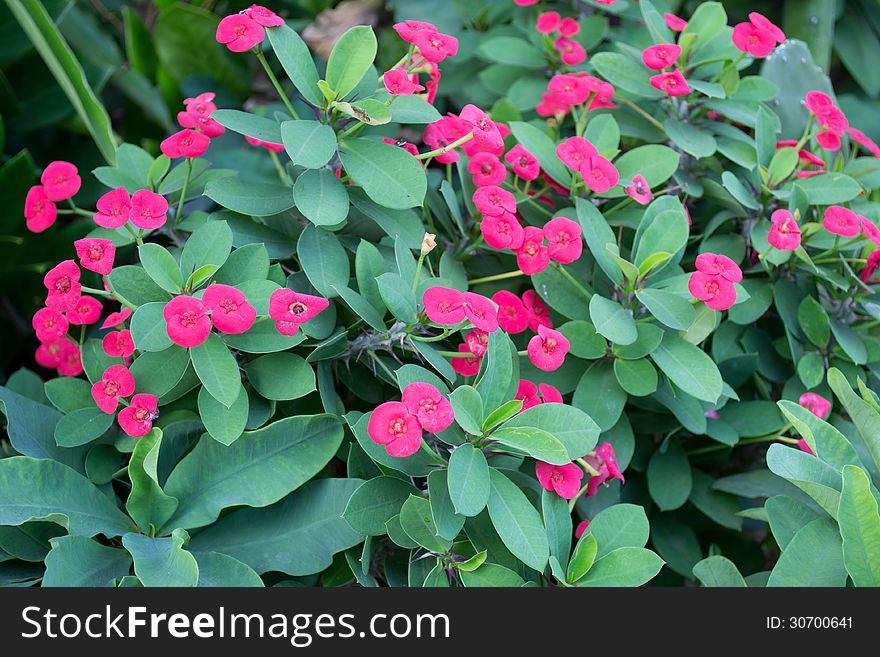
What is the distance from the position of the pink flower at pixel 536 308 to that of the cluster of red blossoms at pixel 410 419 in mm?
317

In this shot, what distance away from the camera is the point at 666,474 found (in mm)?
1243

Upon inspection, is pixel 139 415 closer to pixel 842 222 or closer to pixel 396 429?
pixel 396 429

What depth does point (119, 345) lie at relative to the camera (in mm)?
1048

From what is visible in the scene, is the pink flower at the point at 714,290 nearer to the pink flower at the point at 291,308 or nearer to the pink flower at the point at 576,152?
the pink flower at the point at 576,152

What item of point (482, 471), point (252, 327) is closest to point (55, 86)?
point (252, 327)

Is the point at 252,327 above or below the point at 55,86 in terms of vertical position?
above

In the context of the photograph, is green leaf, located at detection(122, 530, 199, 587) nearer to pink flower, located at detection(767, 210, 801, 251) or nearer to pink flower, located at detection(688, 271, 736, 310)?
pink flower, located at detection(688, 271, 736, 310)

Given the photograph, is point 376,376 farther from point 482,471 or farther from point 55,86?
point 55,86

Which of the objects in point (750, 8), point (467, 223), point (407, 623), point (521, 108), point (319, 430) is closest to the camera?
point (407, 623)

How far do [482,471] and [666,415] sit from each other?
1.44 ft

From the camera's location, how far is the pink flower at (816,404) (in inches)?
45.0

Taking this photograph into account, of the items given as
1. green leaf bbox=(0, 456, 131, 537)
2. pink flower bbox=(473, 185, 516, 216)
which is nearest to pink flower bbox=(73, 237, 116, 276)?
green leaf bbox=(0, 456, 131, 537)

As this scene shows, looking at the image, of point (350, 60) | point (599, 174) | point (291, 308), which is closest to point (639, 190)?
point (599, 174)

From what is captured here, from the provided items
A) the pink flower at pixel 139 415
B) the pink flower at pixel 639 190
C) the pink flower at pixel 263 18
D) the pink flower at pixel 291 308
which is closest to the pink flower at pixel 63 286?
the pink flower at pixel 139 415
